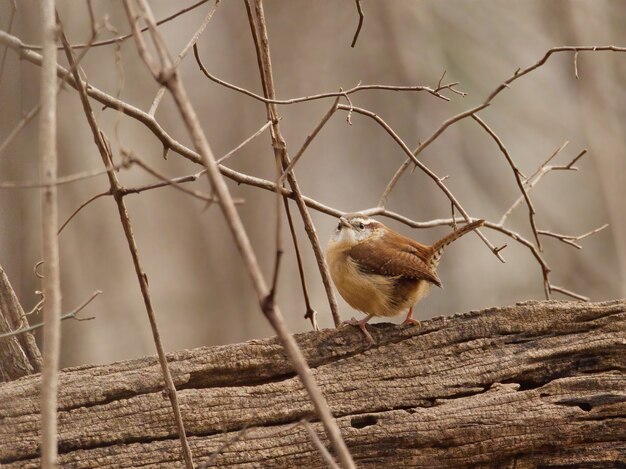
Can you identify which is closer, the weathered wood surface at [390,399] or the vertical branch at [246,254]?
the vertical branch at [246,254]

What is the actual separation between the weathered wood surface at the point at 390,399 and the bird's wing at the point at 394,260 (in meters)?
→ 0.38

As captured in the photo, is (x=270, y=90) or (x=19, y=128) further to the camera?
(x=270, y=90)

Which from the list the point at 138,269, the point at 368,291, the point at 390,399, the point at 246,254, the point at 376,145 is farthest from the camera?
the point at 376,145

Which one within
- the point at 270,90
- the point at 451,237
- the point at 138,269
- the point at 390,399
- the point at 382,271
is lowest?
the point at 390,399

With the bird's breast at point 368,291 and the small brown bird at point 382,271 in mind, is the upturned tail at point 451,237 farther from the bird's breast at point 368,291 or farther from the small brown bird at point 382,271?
the bird's breast at point 368,291

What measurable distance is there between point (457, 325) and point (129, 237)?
1221 millimetres

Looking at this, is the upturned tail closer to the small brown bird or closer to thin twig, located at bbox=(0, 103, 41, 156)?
the small brown bird

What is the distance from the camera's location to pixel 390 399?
9.02 feet

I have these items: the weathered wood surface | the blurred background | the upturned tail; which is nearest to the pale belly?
the upturned tail

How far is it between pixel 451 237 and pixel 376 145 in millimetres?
4911

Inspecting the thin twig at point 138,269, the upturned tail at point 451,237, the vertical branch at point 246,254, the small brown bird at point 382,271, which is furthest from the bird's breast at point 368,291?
the vertical branch at point 246,254

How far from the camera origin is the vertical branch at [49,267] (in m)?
1.46

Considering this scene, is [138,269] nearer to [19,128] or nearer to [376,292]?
[19,128]

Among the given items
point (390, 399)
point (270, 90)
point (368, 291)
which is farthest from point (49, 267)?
point (368, 291)
